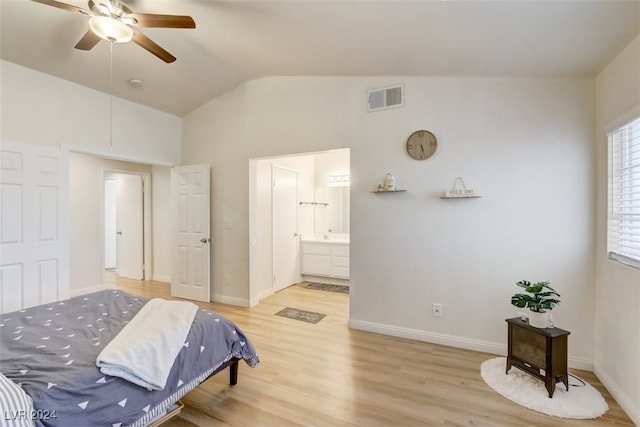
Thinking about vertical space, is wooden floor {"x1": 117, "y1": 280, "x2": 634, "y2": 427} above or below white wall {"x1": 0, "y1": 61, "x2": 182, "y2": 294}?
below

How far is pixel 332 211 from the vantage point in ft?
19.0

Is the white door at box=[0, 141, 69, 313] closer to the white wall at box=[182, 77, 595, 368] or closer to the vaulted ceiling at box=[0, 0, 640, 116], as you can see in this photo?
the vaulted ceiling at box=[0, 0, 640, 116]

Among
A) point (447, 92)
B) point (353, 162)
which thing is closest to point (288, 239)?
point (353, 162)

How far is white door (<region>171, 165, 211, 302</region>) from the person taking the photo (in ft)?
14.5

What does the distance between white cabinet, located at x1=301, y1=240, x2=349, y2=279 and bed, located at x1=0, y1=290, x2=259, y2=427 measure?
313 centimetres

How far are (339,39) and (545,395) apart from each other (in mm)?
3199

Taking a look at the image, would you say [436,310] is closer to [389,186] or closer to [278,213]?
[389,186]

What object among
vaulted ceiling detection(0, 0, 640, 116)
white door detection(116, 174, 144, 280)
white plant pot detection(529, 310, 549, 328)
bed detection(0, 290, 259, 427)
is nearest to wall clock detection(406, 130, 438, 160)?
vaulted ceiling detection(0, 0, 640, 116)

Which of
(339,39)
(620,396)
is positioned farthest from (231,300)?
(620,396)

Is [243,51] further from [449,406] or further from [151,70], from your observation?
[449,406]

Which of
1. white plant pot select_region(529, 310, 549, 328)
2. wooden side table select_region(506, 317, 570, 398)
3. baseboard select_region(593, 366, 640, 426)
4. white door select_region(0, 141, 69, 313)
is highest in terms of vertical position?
white door select_region(0, 141, 69, 313)

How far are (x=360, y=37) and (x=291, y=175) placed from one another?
3.05 meters

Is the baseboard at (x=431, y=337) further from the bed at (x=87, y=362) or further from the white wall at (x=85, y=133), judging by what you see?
the white wall at (x=85, y=133)

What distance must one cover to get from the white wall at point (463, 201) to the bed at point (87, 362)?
5.88 ft
